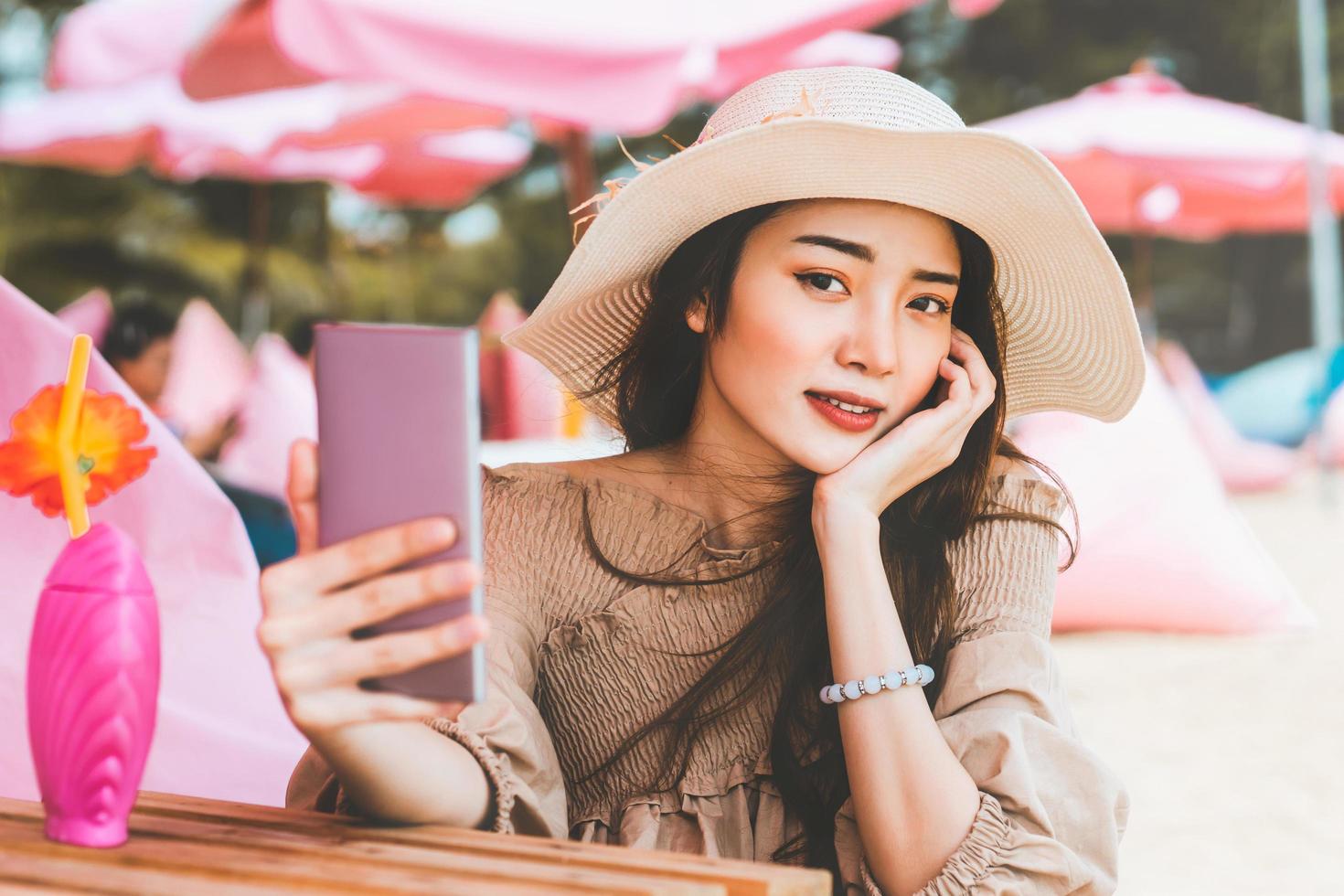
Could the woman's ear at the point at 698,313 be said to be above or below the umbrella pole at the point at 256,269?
below

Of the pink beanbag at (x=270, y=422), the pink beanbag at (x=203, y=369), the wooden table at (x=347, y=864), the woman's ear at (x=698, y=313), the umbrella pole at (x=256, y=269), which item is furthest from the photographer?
the umbrella pole at (x=256, y=269)

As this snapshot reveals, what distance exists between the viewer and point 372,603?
3.51 ft

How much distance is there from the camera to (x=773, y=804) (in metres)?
1.72

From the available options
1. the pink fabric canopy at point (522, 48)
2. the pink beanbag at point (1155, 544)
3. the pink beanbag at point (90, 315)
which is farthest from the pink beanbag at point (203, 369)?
the pink beanbag at point (1155, 544)

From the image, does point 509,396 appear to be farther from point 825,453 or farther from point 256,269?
point 825,453

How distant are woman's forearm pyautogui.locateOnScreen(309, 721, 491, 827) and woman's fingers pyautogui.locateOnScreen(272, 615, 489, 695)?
0.25 feet

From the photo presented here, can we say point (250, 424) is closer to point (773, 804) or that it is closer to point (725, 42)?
point (725, 42)

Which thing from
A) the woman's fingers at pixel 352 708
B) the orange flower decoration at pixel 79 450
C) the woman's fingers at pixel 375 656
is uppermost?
the orange flower decoration at pixel 79 450

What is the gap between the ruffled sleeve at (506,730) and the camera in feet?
4.62

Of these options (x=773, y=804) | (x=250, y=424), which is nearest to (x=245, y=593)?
(x=773, y=804)

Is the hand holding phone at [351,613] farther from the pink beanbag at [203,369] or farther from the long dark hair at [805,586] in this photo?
the pink beanbag at [203,369]

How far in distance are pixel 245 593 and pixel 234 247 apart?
16126 millimetres

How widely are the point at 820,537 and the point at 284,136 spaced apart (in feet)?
23.4

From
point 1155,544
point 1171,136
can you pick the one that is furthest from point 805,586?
point 1171,136
